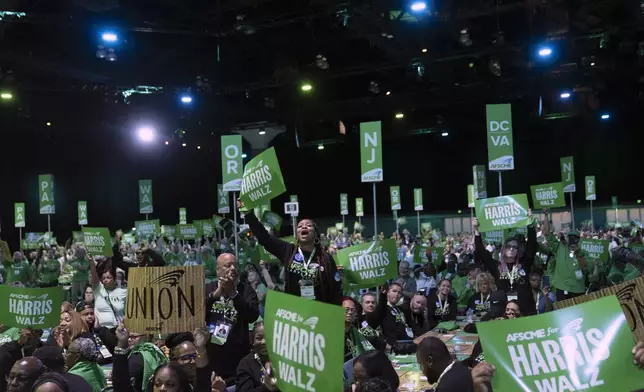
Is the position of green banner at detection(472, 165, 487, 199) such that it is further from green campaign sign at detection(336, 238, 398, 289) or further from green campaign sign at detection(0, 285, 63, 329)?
green campaign sign at detection(0, 285, 63, 329)

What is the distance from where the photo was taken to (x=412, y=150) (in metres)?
36.5

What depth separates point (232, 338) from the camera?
531 cm

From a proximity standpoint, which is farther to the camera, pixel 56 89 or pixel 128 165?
pixel 128 165

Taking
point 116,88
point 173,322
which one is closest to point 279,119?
point 116,88

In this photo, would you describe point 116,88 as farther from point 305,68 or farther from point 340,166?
point 340,166

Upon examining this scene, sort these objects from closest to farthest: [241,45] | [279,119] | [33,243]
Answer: [33,243] → [241,45] → [279,119]

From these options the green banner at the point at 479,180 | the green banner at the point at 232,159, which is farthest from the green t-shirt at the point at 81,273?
the green banner at the point at 479,180

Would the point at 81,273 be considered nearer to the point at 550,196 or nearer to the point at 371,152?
the point at 371,152

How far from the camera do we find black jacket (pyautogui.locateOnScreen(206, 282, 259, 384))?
521 centimetres

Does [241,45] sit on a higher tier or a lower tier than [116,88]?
higher

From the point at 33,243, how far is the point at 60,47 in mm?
6372

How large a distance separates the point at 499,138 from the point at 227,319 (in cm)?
830

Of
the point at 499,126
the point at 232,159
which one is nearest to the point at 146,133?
the point at 232,159

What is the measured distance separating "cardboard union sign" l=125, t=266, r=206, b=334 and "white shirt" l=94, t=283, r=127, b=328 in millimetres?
4046
